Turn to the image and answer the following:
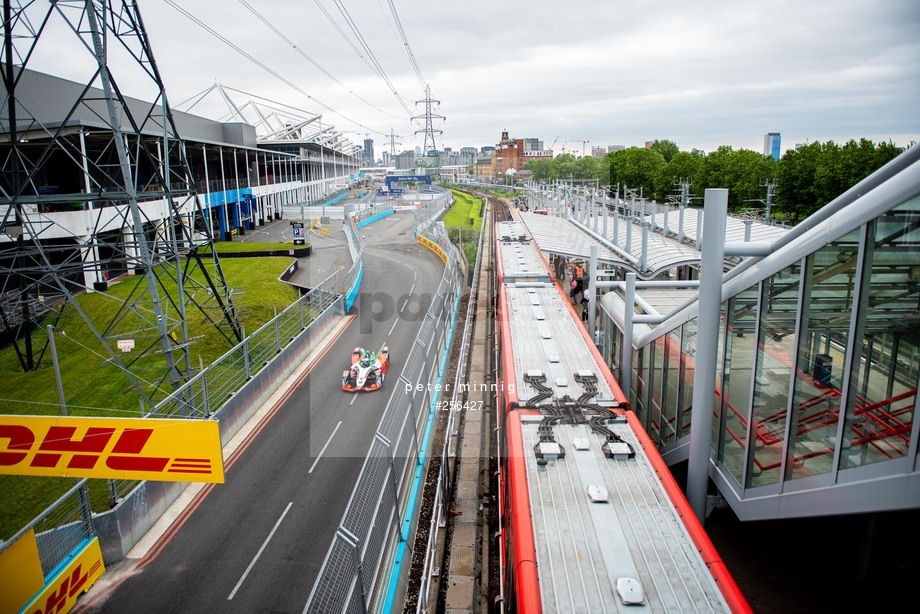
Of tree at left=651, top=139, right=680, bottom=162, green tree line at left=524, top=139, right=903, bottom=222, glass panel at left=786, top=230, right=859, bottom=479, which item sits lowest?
glass panel at left=786, top=230, right=859, bottom=479

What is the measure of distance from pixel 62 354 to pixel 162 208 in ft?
49.9

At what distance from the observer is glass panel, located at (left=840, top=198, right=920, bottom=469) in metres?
4.19

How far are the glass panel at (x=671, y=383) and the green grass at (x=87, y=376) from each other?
35.1 ft

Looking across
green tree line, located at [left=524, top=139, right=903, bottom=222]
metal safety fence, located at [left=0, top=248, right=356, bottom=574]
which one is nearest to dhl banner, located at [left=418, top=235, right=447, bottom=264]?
metal safety fence, located at [left=0, top=248, right=356, bottom=574]

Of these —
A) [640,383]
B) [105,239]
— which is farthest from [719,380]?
[105,239]

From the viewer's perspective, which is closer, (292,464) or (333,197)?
(292,464)

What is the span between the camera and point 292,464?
1301cm

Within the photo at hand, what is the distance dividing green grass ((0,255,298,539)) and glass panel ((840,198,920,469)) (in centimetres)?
1256

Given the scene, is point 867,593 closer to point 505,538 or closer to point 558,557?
point 558,557

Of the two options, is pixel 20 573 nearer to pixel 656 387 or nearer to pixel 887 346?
pixel 656 387

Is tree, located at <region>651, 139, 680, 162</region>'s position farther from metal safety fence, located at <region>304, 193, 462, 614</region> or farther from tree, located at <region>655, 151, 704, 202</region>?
metal safety fence, located at <region>304, 193, 462, 614</region>

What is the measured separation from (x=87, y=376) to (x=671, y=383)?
17.5 metres

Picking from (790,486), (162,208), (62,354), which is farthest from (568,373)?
(162,208)

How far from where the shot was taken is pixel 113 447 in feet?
27.7
